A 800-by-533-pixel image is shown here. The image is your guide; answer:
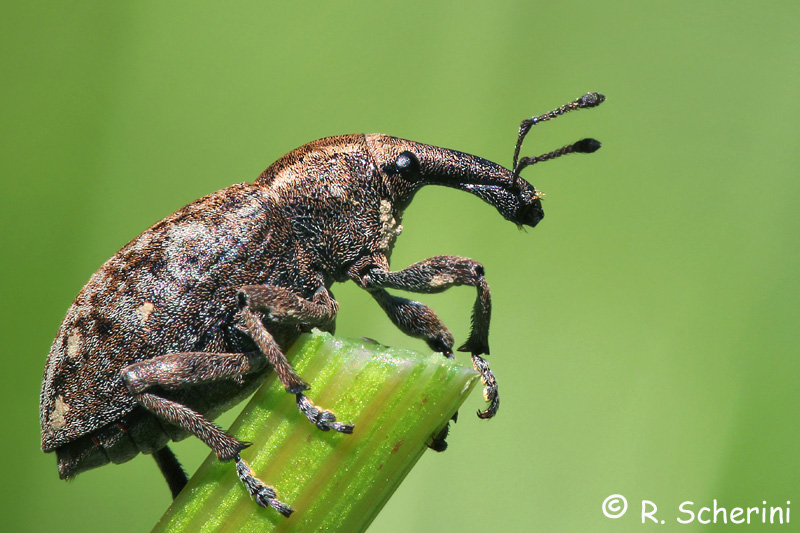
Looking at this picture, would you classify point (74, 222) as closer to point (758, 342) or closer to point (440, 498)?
point (440, 498)

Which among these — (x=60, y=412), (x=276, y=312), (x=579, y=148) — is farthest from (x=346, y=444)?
(x=579, y=148)

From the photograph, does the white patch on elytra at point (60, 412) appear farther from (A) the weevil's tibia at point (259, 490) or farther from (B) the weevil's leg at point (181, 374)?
(A) the weevil's tibia at point (259, 490)

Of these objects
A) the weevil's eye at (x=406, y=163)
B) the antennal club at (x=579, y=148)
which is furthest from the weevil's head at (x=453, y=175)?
the antennal club at (x=579, y=148)

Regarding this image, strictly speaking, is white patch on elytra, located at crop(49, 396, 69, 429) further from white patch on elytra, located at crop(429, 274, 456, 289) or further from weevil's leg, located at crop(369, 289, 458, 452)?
white patch on elytra, located at crop(429, 274, 456, 289)

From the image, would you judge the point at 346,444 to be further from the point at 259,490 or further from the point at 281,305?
the point at 281,305

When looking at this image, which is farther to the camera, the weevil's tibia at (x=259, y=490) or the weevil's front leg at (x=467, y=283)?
the weevil's front leg at (x=467, y=283)
